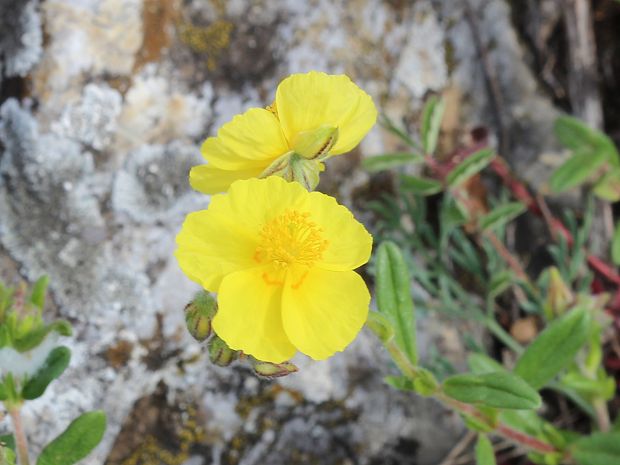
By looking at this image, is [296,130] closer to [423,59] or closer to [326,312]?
[326,312]

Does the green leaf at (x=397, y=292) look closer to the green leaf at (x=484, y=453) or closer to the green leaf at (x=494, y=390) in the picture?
the green leaf at (x=494, y=390)

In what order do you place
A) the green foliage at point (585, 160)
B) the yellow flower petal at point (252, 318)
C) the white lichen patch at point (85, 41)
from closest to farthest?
the yellow flower petal at point (252, 318)
the white lichen patch at point (85, 41)
the green foliage at point (585, 160)

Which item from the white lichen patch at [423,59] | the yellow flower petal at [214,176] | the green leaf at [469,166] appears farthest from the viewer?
the white lichen patch at [423,59]

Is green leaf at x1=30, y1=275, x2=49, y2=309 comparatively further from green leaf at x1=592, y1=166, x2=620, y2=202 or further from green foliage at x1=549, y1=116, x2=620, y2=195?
green leaf at x1=592, y1=166, x2=620, y2=202

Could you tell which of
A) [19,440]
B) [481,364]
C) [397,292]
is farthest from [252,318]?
[481,364]

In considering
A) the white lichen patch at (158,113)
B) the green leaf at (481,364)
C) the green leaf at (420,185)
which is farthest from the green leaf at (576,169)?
the white lichen patch at (158,113)

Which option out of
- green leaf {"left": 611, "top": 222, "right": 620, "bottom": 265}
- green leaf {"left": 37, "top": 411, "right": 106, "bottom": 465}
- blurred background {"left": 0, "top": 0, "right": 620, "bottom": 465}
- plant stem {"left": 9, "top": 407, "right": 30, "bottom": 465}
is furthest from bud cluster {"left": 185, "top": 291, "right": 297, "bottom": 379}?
green leaf {"left": 611, "top": 222, "right": 620, "bottom": 265}

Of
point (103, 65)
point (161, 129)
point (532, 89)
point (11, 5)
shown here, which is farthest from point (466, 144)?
point (11, 5)
